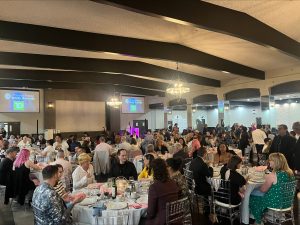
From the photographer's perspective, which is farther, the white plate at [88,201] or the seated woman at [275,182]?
the seated woman at [275,182]

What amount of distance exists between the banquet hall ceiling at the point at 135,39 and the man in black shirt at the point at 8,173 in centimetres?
259

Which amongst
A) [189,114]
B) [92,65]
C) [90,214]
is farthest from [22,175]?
[189,114]

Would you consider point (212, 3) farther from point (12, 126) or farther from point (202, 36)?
point (12, 126)

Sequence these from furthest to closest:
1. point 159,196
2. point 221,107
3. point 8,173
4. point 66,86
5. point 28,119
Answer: point 28,119 → point 66,86 → point 221,107 → point 8,173 → point 159,196

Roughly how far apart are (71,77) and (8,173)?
7224mm

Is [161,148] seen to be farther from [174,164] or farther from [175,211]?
[175,211]

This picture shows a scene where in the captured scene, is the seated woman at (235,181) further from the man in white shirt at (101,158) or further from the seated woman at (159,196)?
the man in white shirt at (101,158)

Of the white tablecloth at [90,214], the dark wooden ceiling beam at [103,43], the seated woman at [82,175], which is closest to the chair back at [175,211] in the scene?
the white tablecloth at [90,214]

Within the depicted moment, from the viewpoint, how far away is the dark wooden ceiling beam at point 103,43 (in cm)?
636

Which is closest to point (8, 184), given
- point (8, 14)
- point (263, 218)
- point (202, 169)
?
point (8, 14)

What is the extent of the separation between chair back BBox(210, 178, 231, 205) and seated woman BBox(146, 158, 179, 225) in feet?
4.60

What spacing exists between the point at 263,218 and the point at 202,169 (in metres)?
1.18

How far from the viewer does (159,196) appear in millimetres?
3170

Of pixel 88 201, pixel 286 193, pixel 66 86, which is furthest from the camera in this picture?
pixel 66 86
